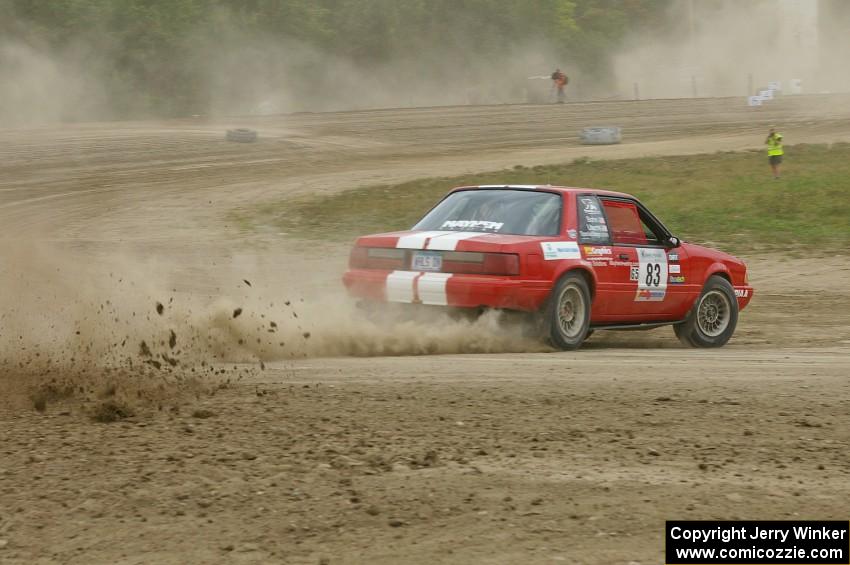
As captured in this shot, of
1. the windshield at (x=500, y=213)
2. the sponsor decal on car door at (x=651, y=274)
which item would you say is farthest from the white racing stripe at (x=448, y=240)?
the sponsor decal on car door at (x=651, y=274)

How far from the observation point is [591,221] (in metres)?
9.38

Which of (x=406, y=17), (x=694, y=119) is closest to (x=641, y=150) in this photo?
(x=694, y=119)

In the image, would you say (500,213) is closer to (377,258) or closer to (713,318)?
(377,258)

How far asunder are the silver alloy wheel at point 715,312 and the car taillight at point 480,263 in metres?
2.75

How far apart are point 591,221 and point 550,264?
0.87m

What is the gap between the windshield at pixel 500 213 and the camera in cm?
904

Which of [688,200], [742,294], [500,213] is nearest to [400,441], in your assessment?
[500,213]

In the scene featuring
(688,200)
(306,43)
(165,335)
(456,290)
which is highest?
(306,43)

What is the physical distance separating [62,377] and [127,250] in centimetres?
1145

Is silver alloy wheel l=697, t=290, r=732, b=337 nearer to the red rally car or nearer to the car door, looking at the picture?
the red rally car

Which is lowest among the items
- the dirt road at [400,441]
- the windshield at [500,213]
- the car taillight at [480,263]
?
the dirt road at [400,441]

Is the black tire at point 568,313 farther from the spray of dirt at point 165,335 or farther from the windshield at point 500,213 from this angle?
the windshield at point 500,213

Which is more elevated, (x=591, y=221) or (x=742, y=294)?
(x=591, y=221)

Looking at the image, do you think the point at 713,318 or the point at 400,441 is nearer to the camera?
the point at 400,441
